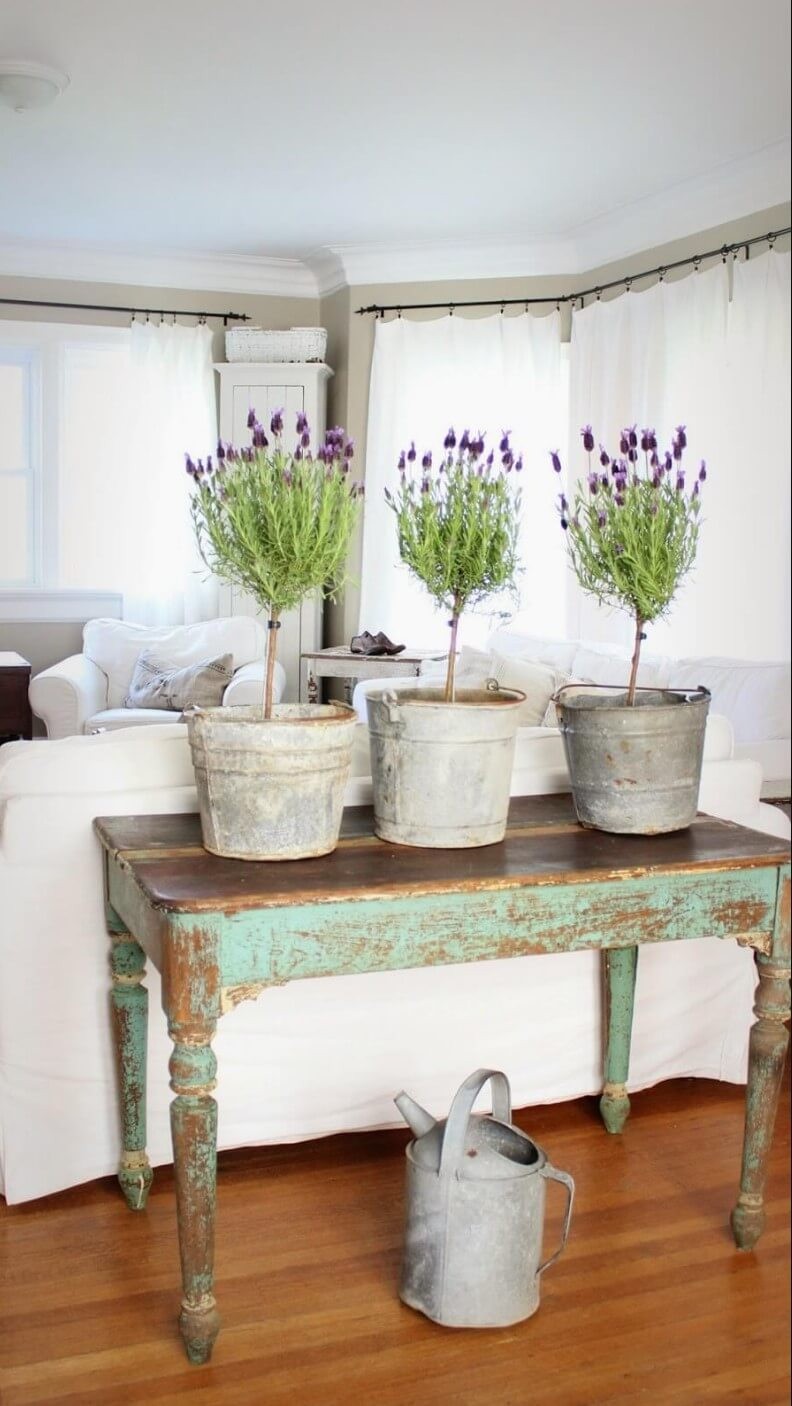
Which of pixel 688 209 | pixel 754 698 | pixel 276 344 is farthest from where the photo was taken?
pixel 276 344

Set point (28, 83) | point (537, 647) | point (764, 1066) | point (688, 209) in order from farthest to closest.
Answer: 1. point (537, 647)
2. point (688, 209)
3. point (28, 83)
4. point (764, 1066)

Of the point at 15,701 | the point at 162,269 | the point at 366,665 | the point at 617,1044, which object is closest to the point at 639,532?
the point at 617,1044

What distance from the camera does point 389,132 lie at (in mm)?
4367

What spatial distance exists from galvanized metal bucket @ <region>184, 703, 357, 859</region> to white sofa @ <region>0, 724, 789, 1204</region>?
1.02 feet

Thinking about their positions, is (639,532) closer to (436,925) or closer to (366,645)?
(436,925)

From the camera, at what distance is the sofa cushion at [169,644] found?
5.76 metres

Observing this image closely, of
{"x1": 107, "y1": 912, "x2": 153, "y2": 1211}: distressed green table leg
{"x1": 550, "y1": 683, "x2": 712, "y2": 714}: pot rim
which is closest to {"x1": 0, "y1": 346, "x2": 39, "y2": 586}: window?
{"x1": 107, "y1": 912, "x2": 153, "y2": 1211}: distressed green table leg

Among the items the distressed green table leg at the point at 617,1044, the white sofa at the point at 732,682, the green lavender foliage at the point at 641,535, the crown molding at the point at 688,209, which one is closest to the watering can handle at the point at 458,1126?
the distressed green table leg at the point at 617,1044

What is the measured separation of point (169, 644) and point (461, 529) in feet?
13.7

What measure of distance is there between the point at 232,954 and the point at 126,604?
195 inches

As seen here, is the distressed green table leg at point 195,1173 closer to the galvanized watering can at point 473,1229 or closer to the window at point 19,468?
the galvanized watering can at point 473,1229

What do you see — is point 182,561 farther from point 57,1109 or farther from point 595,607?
point 57,1109

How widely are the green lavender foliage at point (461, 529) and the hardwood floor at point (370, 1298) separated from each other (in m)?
0.98

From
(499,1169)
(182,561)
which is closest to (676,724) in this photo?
(499,1169)
